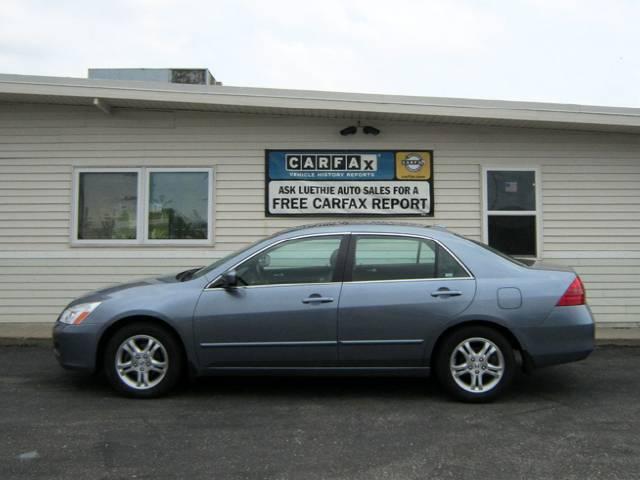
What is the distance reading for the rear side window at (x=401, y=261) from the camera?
5.16 m

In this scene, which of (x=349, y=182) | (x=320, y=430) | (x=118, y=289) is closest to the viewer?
(x=320, y=430)

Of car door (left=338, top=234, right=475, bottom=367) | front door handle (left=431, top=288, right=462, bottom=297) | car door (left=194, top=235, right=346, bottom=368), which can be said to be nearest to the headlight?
car door (left=194, top=235, right=346, bottom=368)

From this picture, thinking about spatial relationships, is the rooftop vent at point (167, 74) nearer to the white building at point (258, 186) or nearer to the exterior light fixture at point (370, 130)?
the white building at point (258, 186)

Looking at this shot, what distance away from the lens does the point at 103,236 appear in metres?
8.66

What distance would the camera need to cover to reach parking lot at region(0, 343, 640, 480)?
371 centimetres

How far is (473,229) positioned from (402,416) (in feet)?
14.4

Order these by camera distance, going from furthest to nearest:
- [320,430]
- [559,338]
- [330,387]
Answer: [330,387] → [559,338] → [320,430]

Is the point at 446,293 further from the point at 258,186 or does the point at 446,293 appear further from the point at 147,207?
the point at 147,207

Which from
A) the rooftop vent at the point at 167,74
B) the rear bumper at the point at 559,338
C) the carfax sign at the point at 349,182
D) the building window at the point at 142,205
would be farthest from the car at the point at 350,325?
the rooftop vent at the point at 167,74

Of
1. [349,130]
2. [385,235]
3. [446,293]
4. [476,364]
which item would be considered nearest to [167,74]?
[349,130]

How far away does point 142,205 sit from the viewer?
28.2ft

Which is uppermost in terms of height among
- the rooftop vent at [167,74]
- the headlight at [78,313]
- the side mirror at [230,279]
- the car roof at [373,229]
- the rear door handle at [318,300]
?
the rooftop vent at [167,74]

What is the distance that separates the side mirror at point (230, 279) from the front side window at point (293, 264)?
3.3 inches

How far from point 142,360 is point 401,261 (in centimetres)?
245
